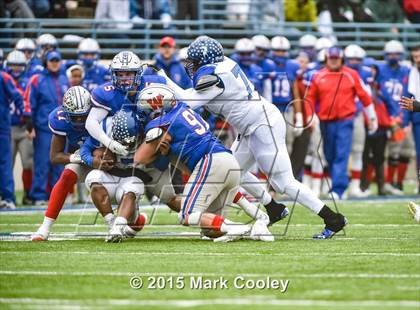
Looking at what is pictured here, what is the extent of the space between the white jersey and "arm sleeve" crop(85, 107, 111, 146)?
67cm

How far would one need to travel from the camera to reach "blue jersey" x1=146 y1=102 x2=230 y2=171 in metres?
8.80

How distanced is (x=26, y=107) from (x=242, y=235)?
650 cm

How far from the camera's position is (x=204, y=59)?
941 cm

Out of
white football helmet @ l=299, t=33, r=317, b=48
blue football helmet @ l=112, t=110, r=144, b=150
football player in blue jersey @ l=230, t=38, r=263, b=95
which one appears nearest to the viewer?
blue football helmet @ l=112, t=110, r=144, b=150

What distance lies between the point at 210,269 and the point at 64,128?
2991mm

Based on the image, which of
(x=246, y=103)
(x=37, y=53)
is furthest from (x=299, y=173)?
(x=246, y=103)

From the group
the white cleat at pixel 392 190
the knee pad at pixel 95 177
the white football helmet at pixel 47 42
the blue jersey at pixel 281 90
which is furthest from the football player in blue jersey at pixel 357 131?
the knee pad at pixel 95 177

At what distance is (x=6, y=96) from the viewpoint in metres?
14.6

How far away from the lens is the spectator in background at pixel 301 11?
20.6 metres

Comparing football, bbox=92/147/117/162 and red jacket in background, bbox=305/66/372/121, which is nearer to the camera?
football, bbox=92/147/117/162

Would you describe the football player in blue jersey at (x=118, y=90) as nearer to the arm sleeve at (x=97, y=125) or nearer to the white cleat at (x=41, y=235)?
the arm sleeve at (x=97, y=125)

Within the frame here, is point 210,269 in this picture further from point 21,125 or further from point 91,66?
point 91,66

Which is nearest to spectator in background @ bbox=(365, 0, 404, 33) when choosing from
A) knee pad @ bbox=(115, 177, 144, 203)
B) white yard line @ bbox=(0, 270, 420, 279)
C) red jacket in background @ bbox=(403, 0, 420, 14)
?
red jacket in background @ bbox=(403, 0, 420, 14)

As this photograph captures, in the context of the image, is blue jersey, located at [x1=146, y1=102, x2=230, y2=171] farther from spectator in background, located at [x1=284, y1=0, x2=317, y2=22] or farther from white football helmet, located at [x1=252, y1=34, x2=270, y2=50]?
spectator in background, located at [x1=284, y1=0, x2=317, y2=22]
